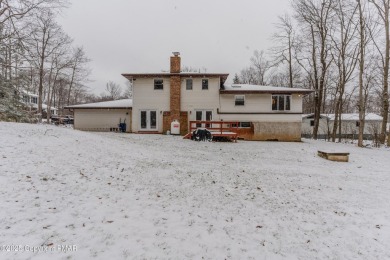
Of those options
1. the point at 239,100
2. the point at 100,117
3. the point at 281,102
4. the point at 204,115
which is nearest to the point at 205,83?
the point at 204,115

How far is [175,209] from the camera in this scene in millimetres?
5445

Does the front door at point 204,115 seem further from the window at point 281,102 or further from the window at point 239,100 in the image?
the window at point 281,102

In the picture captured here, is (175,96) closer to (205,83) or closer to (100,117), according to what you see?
(205,83)

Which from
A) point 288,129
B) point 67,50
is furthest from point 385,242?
point 67,50

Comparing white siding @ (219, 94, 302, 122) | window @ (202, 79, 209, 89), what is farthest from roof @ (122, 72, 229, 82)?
white siding @ (219, 94, 302, 122)

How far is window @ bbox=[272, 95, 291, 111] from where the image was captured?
73.9 ft

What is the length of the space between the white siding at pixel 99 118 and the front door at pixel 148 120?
2.33 meters

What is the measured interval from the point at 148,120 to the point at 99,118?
580cm

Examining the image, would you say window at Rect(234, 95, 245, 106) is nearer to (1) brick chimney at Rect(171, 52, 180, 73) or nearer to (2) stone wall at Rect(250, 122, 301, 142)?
(2) stone wall at Rect(250, 122, 301, 142)

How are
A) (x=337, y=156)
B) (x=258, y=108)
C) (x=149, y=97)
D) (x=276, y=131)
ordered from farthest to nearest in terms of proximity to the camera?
(x=149, y=97)
(x=258, y=108)
(x=276, y=131)
(x=337, y=156)

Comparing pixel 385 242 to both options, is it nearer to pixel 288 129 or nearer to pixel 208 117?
pixel 288 129

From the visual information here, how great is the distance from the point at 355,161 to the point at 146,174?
425 inches

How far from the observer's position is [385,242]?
15.2ft

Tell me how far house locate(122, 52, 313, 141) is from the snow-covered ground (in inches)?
530
